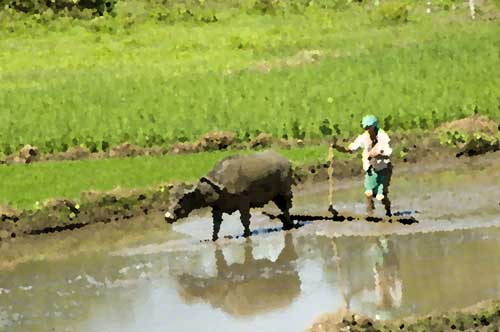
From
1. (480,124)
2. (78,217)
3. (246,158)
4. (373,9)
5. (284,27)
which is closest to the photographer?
(246,158)

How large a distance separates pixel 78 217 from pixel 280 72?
9.02 m

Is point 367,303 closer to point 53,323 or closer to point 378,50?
point 53,323

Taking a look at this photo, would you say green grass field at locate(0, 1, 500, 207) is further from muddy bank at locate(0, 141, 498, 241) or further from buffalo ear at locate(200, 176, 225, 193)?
buffalo ear at locate(200, 176, 225, 193)

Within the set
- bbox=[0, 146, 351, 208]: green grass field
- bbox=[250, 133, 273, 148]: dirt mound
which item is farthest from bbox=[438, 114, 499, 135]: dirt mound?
bbox=[250, 133, 273, 148]: dirt mound

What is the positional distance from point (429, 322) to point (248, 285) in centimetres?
257

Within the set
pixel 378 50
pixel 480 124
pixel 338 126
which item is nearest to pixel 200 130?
pixel 338 126

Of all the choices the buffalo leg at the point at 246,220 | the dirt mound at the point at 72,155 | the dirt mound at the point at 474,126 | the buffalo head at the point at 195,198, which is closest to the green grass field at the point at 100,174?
the dirt mound at the point at 72,155

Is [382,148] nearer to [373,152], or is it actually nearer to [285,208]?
[373,152]

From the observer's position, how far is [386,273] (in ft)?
35.4

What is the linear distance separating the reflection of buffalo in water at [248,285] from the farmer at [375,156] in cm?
143

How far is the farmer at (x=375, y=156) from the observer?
12.6 meters

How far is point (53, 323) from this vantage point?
1009cm

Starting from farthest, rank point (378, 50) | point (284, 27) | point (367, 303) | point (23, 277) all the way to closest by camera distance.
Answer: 1. point (284, 27)
2. point (378, 50)
3. point (23, 277)
4. point (367, 303)

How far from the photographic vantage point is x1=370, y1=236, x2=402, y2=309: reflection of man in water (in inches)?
387
